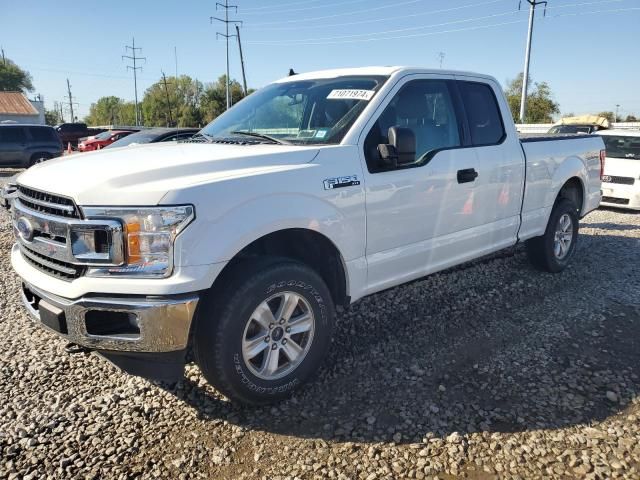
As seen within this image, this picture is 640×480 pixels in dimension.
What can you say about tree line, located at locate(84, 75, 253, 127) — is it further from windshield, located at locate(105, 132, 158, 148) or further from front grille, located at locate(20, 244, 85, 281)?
front grille, located at locate(20, 244, 85, 281)

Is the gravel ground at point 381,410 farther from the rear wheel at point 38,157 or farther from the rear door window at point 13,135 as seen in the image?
the rear door window at point 13,135

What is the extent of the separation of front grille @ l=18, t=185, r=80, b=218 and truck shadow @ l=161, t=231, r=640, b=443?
1.33m

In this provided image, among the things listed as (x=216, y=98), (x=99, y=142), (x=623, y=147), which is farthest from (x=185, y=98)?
(x=623, y=147)

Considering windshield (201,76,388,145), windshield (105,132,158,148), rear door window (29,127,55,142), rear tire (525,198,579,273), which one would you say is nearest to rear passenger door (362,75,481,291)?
windshield (201,76,388,145)

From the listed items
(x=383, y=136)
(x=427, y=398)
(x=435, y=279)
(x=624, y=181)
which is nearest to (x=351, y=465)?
(x=427, y=398)

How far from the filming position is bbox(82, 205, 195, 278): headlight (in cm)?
254

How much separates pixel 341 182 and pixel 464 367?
5.14 feet

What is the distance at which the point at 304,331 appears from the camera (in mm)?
3188

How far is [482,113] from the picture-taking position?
459 centimetres

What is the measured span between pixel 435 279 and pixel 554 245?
144 centimetres

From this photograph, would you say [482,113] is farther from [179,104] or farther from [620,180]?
[179,104]

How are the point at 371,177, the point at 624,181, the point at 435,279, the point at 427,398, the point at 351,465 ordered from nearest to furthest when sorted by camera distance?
the point at 351,465, the point at 427,398, the point at 371,177, the point at 435,279, the point at 624,181

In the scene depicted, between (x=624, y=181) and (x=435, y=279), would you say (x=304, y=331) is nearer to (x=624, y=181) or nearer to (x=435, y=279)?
(x=435, y=279)

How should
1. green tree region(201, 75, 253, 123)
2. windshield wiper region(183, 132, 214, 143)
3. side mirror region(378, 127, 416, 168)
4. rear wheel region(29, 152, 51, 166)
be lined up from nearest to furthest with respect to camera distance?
side mirror region(378, 127, 416, 168) < windshield wiper region(183, 132, 214, 143) < rear wheel region(29, 152, 51, 166) < green tree region(201, 75, 253, 123)
